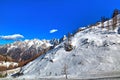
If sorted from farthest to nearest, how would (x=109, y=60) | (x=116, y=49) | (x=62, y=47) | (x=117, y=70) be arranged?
(x=62, y=47)
(x=116, y=49)
(x=109, y=60)
(x=117, y=70)

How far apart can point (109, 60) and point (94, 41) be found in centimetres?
1293

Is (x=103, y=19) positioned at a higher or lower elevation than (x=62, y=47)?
higher

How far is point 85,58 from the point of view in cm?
6350

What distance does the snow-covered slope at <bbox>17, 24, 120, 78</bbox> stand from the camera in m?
58.2

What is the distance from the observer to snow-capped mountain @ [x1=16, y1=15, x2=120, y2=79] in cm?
5806

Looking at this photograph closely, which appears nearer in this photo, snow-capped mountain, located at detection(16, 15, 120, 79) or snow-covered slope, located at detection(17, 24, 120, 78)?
snow-capped mountain, located at detection(16, 15, 120, 79)

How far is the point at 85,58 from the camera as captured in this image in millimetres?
63500

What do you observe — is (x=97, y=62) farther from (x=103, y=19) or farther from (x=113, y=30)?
(x=103, y=19)

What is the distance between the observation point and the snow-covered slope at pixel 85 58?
5819cm

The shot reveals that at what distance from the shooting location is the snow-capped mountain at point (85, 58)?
58062mm

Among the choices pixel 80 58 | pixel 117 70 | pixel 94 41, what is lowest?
pixel 117 70

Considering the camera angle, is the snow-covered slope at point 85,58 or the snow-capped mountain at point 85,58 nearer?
the snow-capped mountain at point 85,58

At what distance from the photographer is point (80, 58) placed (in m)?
64.4

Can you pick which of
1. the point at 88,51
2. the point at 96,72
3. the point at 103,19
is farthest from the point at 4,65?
the point at 96,72
